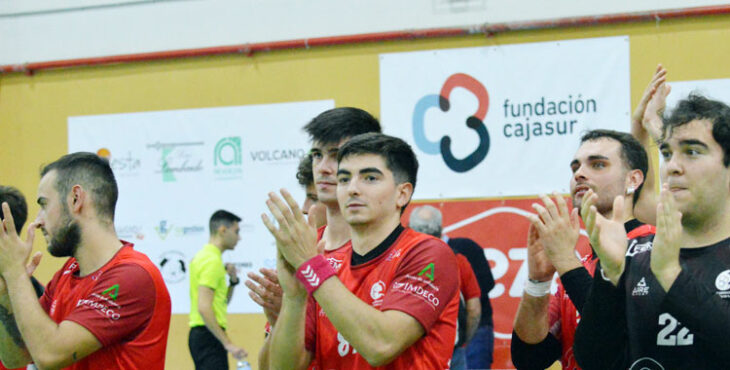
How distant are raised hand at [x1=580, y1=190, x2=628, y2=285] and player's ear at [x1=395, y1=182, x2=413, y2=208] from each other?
0.71m

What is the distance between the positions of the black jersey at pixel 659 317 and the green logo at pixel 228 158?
5.74 metres

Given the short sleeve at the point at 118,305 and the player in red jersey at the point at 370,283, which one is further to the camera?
the short sleeve at the point at 118,305

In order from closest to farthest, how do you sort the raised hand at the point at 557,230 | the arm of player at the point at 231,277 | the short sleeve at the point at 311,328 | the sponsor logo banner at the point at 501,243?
1. the raised hand at the point at 557,230
2. the short sleeve at the point at 311,328
3. the sponsor logo banner at the point at 501,243
4. the arm of player at the point at 231,277

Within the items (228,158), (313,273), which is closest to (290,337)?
(313,273)

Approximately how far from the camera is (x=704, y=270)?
2.47 metres

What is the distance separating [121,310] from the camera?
3.16m

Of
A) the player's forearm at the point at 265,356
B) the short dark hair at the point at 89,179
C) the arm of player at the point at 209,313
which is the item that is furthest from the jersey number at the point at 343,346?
the arm of player at the point at 209,313

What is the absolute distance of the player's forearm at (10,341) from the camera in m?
3.44

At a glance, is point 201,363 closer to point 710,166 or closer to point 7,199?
point 7,199

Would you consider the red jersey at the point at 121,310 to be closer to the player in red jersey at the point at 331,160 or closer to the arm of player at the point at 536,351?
the player in red jersey at the point at 331,160

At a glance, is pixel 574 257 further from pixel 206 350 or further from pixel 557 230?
pixel 206 350

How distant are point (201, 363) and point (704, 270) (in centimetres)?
569

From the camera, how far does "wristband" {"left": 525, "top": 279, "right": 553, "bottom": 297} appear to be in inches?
124

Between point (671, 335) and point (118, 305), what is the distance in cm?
208
